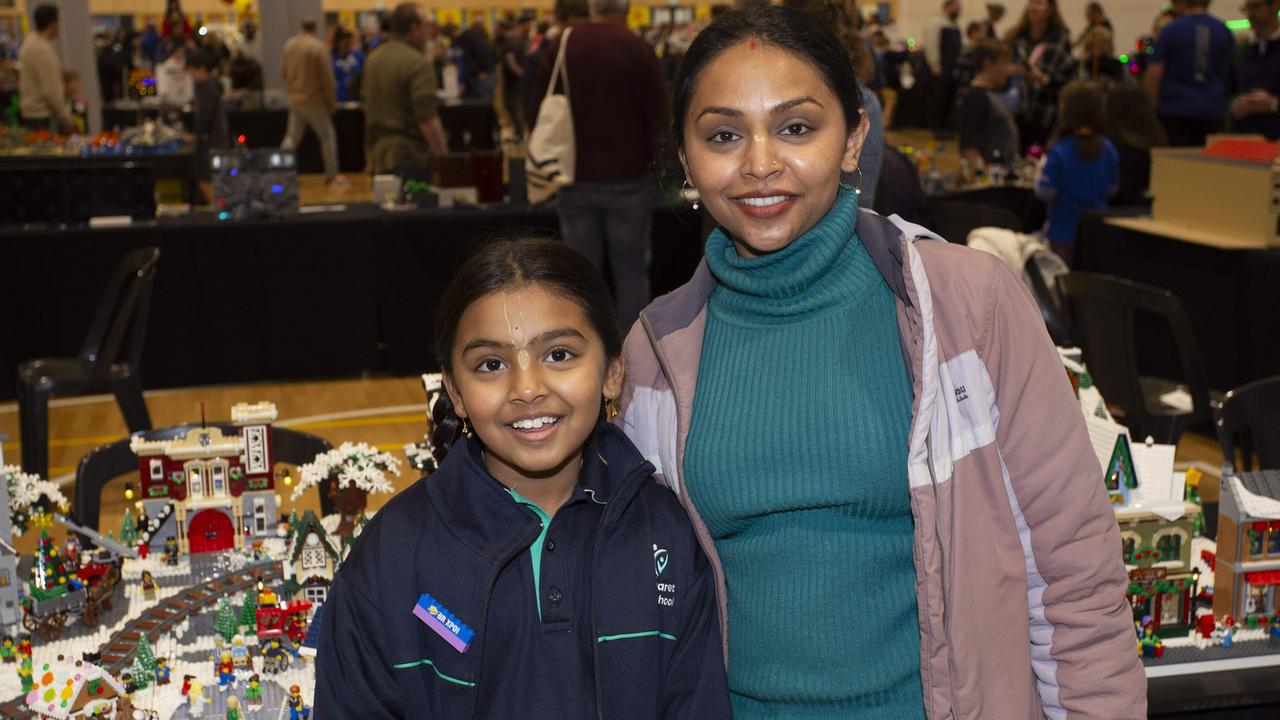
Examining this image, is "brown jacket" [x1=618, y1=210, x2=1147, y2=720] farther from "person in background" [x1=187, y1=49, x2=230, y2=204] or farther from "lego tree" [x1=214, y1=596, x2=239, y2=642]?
"person in background" [x1=187, y1=49, x2=230, y2=204]

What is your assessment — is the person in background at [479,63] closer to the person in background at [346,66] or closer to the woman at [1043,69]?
the person in background at [346,66]

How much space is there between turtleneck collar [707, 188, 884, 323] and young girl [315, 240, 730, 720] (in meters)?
0.22

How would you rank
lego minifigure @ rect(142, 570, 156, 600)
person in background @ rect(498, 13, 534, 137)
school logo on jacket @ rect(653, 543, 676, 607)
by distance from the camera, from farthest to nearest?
person in background @ rect(498, 13, 534, 137) → lego minifigure @ rect(142, 570, 156, 600) → school logo on jacket @ rect(653, 543, 676, 607)

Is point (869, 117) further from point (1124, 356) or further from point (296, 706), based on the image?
point (1124, 356)

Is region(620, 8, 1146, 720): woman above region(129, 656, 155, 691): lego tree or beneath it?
above

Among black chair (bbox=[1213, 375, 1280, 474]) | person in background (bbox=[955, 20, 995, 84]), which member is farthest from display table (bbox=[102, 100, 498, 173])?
black chair (bbox=[1213, 375, 1280, 474])

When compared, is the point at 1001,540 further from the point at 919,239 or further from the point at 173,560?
the point at 173,560

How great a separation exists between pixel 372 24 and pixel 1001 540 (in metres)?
24.0

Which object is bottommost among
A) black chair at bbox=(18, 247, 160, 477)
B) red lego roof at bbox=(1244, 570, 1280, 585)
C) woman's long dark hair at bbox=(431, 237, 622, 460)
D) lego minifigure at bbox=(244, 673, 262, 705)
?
black chair at bbox=(18, 247, 160, 477)

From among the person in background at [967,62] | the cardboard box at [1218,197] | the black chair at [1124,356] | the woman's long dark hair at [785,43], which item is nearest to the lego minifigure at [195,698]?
the woman's long dark hair at [785,43]

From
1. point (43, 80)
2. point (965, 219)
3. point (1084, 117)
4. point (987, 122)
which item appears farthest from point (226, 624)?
point (43, 80)

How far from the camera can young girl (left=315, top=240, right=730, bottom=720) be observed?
1686 millimetres

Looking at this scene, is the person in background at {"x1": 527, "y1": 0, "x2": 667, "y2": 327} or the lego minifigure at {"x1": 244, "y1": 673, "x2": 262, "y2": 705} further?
the person in background at {"x1": 527, "y1": 0, "x2": 667, "y2": 327}

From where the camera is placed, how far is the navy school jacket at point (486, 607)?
1.68 metres
